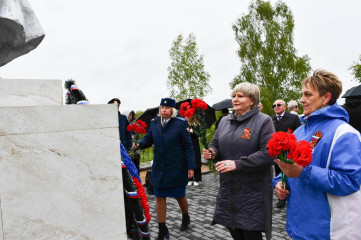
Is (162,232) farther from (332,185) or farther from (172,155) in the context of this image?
(332,185)

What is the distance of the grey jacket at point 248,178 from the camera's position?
3.07m

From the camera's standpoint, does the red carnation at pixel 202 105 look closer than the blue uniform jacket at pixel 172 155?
Yes

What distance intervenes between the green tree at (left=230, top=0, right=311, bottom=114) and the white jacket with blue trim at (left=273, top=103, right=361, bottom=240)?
3236cm

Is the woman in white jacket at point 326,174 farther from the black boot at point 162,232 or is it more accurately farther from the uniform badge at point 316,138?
the black boot at point 162,232

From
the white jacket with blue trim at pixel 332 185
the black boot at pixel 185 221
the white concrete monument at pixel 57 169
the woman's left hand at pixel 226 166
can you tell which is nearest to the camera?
the white concrete monument at pixel 57 169

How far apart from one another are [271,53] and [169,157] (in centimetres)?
3262

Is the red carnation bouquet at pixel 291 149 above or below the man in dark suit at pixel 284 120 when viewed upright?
above

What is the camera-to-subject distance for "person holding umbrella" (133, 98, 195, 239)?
4.85 metres

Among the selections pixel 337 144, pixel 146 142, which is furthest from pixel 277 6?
pixel 337 144

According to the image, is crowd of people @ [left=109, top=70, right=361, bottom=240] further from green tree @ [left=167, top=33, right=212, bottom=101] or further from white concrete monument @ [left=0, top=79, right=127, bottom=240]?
green tree @ [left=167, top=33, right=212, bottom=101]

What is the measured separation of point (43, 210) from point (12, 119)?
1.71 feet

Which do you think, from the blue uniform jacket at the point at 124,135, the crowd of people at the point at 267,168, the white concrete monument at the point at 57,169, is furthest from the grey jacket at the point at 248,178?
the blue uniform jacket at the point at 124,135

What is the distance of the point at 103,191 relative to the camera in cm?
191

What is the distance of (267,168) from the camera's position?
3.23 m
